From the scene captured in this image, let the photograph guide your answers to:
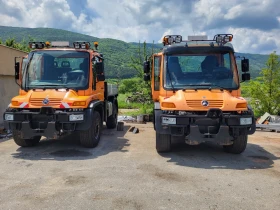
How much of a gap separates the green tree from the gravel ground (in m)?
12.7

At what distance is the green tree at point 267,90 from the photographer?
63.6 ft

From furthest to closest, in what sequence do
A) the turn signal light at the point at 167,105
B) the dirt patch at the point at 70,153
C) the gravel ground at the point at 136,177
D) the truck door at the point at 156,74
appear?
the truck door at the point at 156,74, the dirt patch at the point at 70,153, the turn signal light at the point at 167,105, the gravel ground at the point at 136,177

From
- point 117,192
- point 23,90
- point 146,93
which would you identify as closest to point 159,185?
point 117,192

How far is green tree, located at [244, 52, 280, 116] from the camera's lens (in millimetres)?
19391

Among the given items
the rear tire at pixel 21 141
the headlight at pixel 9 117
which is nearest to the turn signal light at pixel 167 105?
the headlight at pixel 9 117

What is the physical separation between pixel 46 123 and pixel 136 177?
111 inches

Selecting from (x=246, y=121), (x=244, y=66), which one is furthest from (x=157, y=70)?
(x=246, y=121)

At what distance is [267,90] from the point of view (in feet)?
65.1

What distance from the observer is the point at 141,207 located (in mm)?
3902

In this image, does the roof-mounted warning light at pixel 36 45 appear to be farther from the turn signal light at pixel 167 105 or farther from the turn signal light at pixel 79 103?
the turn signal light at pixel 167 105

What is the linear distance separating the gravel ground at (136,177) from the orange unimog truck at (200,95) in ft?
2.03

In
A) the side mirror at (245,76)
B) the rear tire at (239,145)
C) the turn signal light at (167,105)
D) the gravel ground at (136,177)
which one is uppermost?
the side mirror at (245,76)

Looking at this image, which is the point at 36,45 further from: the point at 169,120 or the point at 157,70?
the point at 169,120

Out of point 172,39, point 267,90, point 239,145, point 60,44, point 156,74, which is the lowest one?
point 239,145
